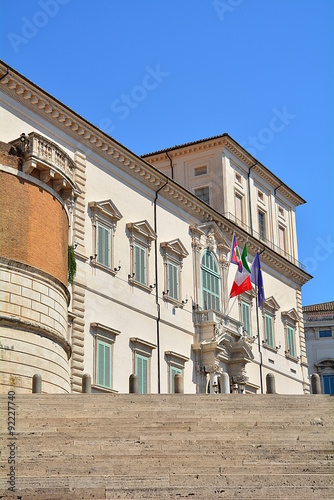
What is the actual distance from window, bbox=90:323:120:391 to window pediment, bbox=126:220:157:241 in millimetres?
4481

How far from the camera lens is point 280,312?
4747 centimetres

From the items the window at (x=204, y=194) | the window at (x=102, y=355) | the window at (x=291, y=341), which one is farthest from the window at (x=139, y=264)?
the window at (x=291, y=341)

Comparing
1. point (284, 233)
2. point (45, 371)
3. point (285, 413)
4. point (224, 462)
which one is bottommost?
point (224, 462)

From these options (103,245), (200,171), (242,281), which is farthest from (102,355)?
(200,171)

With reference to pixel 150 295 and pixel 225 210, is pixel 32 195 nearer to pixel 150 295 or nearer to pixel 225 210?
pixel 150 295

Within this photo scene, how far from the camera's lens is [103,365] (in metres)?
31.9

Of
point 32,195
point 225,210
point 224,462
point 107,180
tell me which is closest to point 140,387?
point 107,180

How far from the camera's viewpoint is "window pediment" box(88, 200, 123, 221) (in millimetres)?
33062

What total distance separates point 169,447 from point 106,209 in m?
17.1

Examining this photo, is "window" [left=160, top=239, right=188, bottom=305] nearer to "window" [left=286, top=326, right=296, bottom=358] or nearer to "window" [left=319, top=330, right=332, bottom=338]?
"window" [left=286, top=326, right=296, bottom=358]

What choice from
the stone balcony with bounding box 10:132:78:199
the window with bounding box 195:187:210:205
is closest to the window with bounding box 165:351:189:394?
the stone balcony with bounding box 10:132:78:199

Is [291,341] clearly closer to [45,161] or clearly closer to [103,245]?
[103,245]

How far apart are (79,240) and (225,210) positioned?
45.8ft

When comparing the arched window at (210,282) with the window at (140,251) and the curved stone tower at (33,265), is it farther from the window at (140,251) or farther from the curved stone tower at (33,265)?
the curved stone tower at (33,265)
